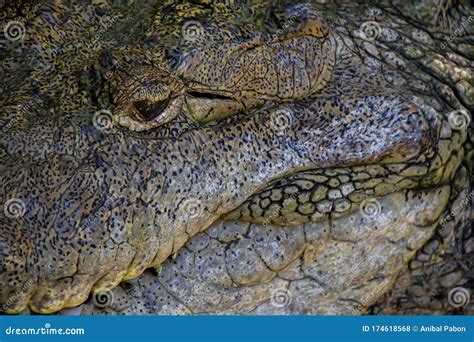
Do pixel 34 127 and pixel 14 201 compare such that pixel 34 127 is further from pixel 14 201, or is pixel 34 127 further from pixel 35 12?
pixel 35 12

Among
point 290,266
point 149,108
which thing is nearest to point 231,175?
point 149,108

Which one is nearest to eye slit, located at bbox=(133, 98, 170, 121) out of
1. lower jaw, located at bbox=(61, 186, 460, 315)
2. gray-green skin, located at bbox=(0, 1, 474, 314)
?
gray-green skin, located at bbox=(0, 1, 474, 314)

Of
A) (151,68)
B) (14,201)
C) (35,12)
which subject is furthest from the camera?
(35,12)

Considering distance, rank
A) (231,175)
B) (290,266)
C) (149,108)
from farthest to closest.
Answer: (290,266)
(231,175)
(149,108)

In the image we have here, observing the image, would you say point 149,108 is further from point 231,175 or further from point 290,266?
point 290,266

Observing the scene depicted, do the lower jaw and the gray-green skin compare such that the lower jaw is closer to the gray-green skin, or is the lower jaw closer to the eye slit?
the gray-green skin

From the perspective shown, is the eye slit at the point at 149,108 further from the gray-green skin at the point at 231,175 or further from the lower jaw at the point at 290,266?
the lower jaw at the point at 290,266

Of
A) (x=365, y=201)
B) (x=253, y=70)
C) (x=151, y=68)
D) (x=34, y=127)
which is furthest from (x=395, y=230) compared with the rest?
(x=34, y=127)
